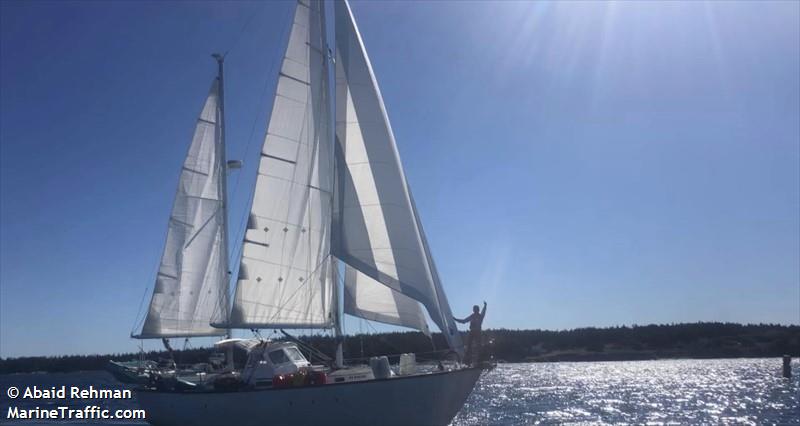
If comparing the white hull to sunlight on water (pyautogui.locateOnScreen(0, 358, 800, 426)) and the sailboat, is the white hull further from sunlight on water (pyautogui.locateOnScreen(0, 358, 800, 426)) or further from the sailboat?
sunlight on water (pyautogui.locateOnScreen(0, 358, 800, 426))

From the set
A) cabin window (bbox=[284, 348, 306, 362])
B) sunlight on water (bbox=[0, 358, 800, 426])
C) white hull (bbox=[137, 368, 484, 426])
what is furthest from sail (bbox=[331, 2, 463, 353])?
sunlight on water (bbox=[0, 358, 800, 426])

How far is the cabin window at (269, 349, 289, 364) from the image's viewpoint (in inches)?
743

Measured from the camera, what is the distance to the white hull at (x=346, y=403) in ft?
53.3

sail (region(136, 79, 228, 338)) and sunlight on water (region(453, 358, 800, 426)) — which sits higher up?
sail (region(136, 79, 228, 338))

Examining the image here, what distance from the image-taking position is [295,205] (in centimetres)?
2186

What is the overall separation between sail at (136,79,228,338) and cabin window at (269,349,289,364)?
10.8 m

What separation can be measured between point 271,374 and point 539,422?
13.3 meters

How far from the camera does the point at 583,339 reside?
115438mm

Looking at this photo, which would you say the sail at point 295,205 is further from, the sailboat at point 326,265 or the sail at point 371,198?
the sail at point 371,198

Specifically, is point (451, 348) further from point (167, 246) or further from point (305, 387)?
point (167, 246)

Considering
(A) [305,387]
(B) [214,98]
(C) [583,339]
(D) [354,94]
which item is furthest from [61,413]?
(C) [583,339]

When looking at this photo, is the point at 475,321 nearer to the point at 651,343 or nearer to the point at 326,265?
the point at 326,265

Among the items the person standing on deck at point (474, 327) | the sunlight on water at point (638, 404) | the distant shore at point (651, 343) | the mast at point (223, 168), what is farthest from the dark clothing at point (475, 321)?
the distant shore at point (651, 343)

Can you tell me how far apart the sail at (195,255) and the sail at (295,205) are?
8619 millimetres
